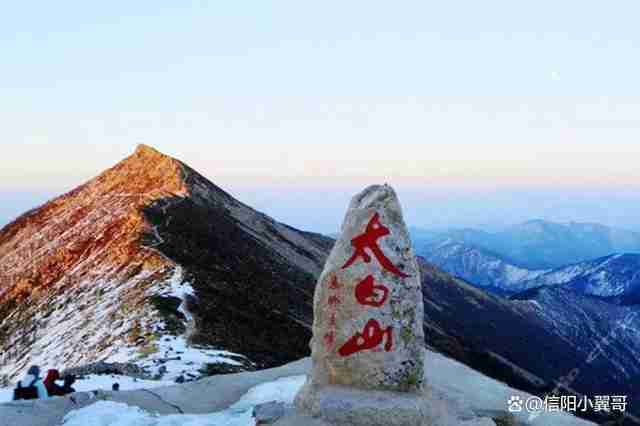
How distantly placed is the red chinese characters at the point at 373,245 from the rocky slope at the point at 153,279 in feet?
45.1

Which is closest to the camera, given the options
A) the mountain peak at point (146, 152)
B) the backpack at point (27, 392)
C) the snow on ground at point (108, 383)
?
the backpack at point (27, 392)

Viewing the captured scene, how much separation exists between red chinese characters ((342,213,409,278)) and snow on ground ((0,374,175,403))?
10376 mm

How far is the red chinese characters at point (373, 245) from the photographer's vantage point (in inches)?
→ 490

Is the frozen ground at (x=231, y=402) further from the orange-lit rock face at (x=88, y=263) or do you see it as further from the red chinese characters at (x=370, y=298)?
the orange-lit rock face at (x=88, y=263)

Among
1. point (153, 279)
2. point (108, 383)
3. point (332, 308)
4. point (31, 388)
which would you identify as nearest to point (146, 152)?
point (153, 279)

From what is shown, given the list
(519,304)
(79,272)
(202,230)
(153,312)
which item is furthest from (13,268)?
(519,304)

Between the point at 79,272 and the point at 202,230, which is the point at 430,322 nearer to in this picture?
the point at 202,230

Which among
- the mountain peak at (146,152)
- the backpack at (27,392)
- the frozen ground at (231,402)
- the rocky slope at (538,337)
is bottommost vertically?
the rocky slope at (538,337)

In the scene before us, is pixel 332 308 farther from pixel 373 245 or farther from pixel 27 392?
pixel 27 392

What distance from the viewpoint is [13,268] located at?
68.8 metres

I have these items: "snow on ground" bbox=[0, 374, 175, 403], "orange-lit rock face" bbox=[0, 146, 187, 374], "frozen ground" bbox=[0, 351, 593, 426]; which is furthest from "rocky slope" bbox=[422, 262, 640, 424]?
"frozen ground" bbox=[0, 351, 593, 426]

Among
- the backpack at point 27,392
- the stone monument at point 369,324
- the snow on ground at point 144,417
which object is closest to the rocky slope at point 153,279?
the backpack at point 27,392

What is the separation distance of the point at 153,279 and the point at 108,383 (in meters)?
19.9

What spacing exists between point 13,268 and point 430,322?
178 ft
